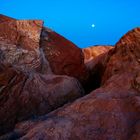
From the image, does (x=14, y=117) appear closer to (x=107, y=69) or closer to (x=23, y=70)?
(x=23, y=70)

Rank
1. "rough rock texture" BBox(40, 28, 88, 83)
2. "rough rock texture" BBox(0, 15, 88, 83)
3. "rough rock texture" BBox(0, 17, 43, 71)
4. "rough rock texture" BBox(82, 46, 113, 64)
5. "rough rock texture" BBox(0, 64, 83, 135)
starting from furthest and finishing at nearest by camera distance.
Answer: "rough rock texture" BBox(82, 46, 113, 64) → "rough rock texture" BBox(40, 28, 88, 83) → "rough rock texture" BBox(0, 15, 88, 83) → "rough rock texture" BBox(0, 17, 43, 71) → "rough rock texture" BBox(0, 64, 83, 135)

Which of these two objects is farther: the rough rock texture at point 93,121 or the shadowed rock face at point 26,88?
the shadowed rock face at point 26,88

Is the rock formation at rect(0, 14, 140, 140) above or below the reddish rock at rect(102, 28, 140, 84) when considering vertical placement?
below

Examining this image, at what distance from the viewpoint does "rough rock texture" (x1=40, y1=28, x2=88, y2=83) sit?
21.1 ft

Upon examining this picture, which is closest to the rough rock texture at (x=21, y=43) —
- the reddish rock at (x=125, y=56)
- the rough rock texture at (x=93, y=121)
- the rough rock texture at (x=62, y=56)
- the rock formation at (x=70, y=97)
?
the rock formation at (x=70, y=97)

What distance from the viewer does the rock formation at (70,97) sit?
298 cm

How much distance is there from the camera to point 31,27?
6.47 m

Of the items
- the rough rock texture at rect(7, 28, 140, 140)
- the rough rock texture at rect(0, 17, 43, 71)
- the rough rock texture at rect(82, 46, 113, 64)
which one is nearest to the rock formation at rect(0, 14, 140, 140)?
the rough rock texture at rect(7, 28, 140, 140)

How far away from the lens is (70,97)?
15.4 feet

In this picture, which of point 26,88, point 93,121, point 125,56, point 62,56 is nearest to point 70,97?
point 26,88

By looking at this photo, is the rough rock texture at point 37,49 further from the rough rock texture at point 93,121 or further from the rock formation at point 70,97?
the rough rock texture at point 93,121

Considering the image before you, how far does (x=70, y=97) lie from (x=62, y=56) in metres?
2.08

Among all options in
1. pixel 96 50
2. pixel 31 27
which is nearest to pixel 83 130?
pixel 31 27

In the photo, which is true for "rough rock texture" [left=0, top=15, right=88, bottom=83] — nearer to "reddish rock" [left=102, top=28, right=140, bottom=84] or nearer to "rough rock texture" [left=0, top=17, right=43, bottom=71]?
"rough rock texture" [left=0, top=17, right=43, bottom=71]
